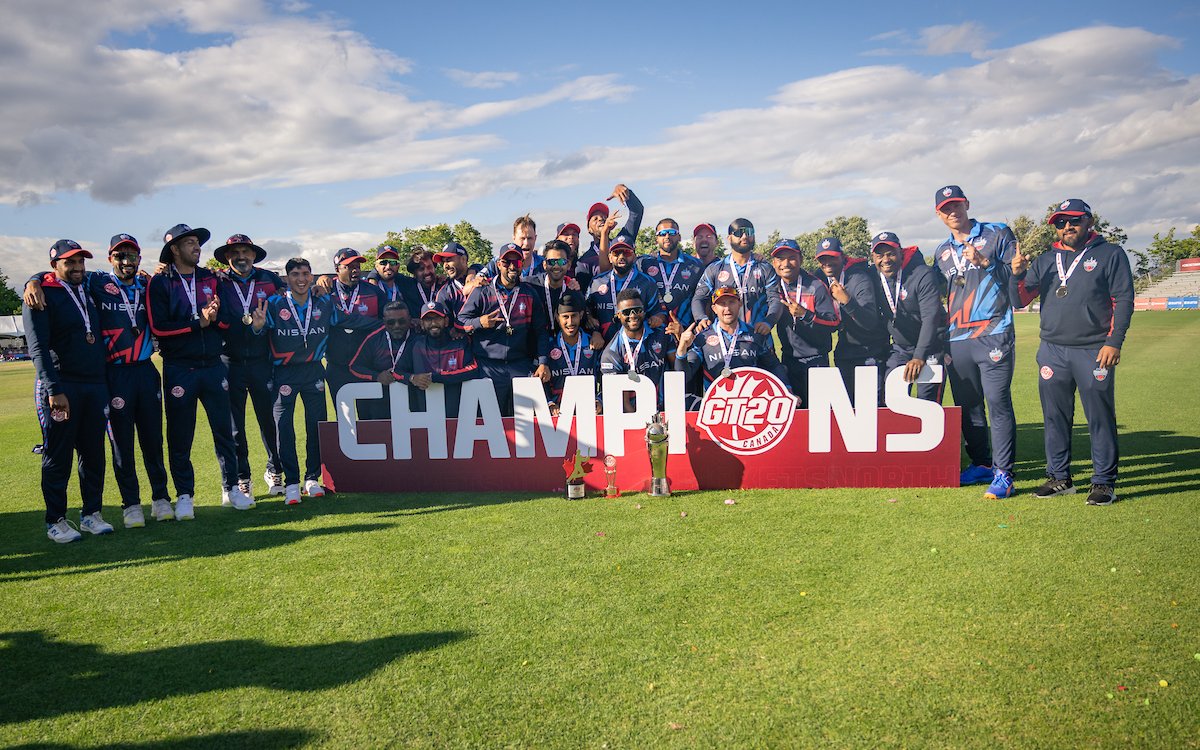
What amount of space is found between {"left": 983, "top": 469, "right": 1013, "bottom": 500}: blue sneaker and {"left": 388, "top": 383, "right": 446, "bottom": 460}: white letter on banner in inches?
203

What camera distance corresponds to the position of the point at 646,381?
7.52m

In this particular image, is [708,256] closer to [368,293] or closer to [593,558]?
[368,293]

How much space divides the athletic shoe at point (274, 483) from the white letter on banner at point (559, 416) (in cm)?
254

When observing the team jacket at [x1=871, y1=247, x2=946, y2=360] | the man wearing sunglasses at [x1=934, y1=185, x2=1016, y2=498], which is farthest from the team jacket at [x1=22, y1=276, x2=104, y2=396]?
the man wearing sunglasses at [x1=934, y1=185, x2=1016, y2=498]

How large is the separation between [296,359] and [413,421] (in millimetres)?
1339

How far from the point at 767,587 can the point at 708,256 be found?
5.63 m

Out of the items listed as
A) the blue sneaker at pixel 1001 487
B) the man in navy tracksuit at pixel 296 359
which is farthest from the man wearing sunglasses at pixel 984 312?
the man in navy tracksuit at pixel 296 359

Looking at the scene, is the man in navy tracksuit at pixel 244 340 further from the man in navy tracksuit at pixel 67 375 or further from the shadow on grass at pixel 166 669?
the shadow on grass at pixel 166 669

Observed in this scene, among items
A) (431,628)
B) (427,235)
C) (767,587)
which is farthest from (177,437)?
(427,235)

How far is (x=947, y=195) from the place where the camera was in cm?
717

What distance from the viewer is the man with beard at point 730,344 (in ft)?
24.7

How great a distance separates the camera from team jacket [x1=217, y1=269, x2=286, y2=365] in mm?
7316

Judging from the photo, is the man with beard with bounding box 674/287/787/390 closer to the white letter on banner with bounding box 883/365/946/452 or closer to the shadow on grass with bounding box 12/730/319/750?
the white letter on banner with bounding box 883/365/946/452

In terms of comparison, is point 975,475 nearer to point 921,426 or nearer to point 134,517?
point 921,426
